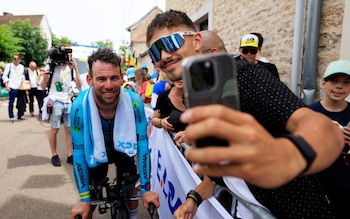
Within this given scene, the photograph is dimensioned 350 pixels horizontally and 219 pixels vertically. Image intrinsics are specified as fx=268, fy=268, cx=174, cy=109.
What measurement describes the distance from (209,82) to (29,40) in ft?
141

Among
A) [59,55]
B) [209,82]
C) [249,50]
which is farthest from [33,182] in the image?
[209,82]

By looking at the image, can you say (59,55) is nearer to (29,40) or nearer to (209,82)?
(209,82)

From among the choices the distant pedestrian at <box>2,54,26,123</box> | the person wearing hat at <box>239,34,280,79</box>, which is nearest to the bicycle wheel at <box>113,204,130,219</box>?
the person wearing hat at <box>239,34,280,79</box>

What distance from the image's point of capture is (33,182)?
4.38m

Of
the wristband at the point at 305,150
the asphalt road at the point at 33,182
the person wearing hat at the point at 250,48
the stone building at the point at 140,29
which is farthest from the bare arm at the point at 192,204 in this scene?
the stone building at the point at 140,29

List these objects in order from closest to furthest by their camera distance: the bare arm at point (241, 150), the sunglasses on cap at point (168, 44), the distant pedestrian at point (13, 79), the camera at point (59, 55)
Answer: the bare arm at point (241, 150) → the sunglasses on cap at point (168, 44) → the camera at point (59, 55) → the distant pedestrian at point (13, 79)

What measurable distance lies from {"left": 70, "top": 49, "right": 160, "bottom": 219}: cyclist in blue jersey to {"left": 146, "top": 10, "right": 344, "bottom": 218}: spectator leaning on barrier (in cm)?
92

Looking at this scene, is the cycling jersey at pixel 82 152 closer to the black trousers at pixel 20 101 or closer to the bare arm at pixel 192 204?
the bare arm at pixel 192 204

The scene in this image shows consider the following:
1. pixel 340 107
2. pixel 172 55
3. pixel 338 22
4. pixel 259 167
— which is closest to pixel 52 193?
pixel 172 55

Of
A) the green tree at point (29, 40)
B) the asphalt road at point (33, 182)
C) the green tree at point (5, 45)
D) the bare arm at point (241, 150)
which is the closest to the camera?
the bare arm at point (241, 150)

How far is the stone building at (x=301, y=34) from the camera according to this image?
11.8 feet

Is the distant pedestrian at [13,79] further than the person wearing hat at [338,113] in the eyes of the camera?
Yes

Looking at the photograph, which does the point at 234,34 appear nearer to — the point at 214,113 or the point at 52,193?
the point at 52,193

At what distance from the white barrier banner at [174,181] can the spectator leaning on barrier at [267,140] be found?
35 cm
